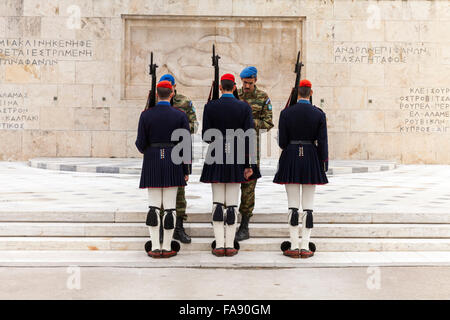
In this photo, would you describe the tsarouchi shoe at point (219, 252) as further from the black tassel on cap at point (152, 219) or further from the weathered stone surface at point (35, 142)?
the weathered stone surface at point (35, 142)

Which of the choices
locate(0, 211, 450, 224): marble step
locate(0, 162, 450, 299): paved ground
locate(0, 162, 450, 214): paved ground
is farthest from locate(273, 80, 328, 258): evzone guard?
locate(0, 162, 450, 214): paved ground

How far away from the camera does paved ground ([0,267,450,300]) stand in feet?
12.8

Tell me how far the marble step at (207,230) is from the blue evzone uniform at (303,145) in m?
0.89

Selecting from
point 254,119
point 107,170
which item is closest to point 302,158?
point 254,119

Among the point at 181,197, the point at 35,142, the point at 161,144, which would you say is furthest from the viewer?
the point at 35,142

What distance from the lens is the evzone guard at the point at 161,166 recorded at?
4.91m

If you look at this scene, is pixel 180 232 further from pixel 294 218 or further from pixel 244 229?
pixel 294 218

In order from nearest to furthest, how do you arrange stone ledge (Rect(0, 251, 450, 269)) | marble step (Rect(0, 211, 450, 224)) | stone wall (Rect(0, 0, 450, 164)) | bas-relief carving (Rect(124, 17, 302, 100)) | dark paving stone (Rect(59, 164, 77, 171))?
stone ledge (Rect(0, 251, 450, 269))
marble step (Rect(0, 211, 450, 224))
dark paving stone (Rect(59, 164, 77, 171))
stone wall (Rect(0, 0, 450, 164))
bas-relief carving (Rect(124, 17, 302, 100))

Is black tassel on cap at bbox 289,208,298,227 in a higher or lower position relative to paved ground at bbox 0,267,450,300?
higher

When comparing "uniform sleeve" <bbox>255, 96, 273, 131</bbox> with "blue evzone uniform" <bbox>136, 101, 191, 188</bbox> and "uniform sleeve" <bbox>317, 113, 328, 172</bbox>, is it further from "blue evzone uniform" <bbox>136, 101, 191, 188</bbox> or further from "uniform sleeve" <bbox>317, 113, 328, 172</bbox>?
"blue evzone uniform" <bbox>136, 101, 191, 188</bbox>

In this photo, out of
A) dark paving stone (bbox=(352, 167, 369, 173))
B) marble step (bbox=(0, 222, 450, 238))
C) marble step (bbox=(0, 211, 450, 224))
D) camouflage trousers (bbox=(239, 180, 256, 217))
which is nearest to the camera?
camouflage trousers (bbox=(239, 180, 256, 217))

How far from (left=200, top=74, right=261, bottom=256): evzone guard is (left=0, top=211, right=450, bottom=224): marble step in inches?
35.2

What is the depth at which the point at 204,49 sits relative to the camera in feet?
50.1

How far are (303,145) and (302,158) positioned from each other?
5.4 inches
